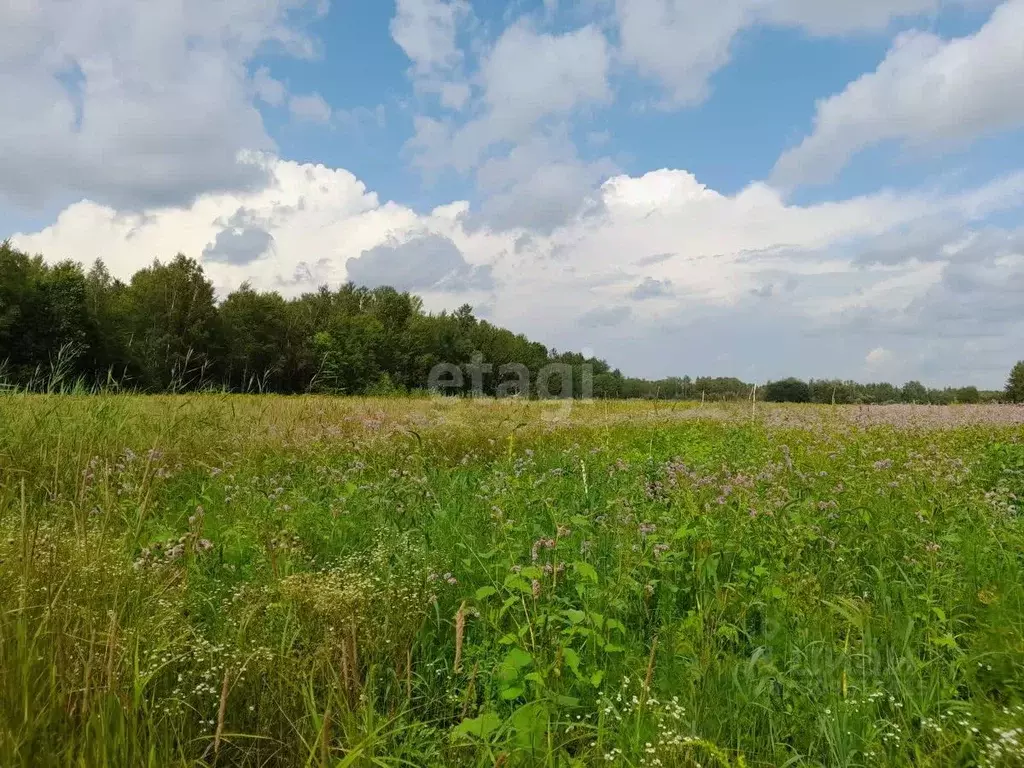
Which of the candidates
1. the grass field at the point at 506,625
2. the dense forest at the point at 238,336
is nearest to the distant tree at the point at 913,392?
the dense forest at the point at 238,336

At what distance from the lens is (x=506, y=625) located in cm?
288

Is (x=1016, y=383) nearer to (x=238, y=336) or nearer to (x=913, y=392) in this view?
(x=913, y=392)

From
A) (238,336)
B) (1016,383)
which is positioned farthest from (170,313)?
(1016,383)

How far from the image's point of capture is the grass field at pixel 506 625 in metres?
1.89

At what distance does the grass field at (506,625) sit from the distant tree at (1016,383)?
41.8 m

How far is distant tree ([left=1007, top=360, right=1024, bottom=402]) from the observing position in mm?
36969

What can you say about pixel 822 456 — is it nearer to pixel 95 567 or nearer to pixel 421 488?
pixel 421 488

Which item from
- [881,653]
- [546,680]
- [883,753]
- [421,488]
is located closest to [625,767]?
[546,680]

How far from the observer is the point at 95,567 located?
7.34 feet

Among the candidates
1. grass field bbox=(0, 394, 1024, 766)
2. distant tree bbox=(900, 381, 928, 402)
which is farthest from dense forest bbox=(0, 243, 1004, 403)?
grass field bbox=(0, 394, 1024, 766)

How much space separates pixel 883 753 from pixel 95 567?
2.84 m

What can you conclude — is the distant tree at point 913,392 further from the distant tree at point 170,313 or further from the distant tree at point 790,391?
the distant tree at point 170,313

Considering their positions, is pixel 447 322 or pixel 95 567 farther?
pixel 447 322

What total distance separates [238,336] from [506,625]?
51073 millimetres
